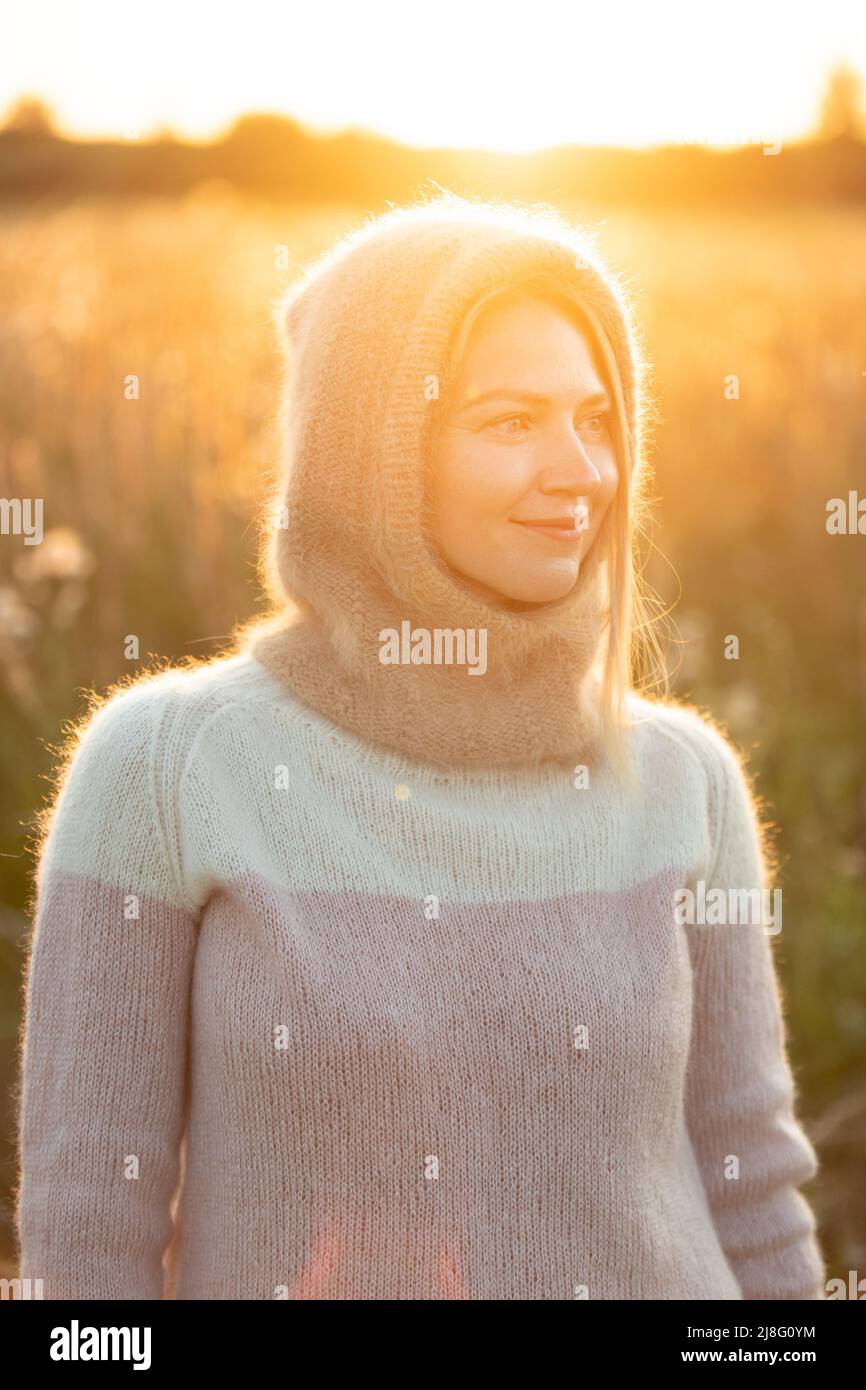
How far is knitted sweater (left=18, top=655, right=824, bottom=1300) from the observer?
167 centimetres

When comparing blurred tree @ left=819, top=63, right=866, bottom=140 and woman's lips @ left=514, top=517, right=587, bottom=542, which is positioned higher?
blurred tree @ left=819, top=63, right=866, bottom=140

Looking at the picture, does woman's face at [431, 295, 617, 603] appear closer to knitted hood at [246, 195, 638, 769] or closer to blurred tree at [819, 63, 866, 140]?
knitted hood at [246, 195, 638, 769]

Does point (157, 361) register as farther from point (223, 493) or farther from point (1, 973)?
point (1, 973)

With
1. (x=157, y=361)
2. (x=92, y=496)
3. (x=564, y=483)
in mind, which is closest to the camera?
(x=564, y=483)

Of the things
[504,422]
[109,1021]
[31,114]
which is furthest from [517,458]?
[31,114]

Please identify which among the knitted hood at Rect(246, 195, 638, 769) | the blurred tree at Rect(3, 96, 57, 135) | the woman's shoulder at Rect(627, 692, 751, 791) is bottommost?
the woman's shoulder at Rect(627, 692, 751, 791)

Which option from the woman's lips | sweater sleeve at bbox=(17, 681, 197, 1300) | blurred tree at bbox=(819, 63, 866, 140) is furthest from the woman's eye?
blurred tree at bbox=(819, 63, 866, 140)

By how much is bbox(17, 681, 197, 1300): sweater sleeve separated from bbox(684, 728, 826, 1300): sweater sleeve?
29.0 inches

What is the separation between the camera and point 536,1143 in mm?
1725

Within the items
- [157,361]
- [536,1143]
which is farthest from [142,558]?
[536,1143]

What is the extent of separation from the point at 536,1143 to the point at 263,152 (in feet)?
58.9

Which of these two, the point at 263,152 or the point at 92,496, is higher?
the point at 263,152

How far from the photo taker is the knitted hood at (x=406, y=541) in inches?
70.9

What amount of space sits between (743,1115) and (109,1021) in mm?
898
